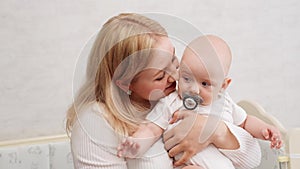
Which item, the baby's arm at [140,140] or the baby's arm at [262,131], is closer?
the baby's arm at [140,140]

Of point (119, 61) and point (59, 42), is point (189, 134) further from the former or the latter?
point (59, 42)

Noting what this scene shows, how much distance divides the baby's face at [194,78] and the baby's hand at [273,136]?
168 mm

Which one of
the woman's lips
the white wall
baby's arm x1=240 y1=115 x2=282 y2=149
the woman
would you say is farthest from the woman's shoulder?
the white wall

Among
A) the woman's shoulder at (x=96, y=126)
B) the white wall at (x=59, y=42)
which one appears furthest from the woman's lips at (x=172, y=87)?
the white wall at (x=59, y=42)

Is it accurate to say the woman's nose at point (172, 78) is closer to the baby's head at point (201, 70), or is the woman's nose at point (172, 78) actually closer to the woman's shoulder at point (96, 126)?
the baby's head at point (201, 70)

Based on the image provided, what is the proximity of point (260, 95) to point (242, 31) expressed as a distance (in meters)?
0.22

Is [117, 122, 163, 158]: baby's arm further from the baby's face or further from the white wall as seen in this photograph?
the white wall

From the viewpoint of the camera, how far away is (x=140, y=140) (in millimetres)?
694

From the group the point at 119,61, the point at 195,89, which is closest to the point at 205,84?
the point at 195,89

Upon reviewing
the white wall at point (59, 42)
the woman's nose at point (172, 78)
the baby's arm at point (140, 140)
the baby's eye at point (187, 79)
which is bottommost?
the white wall at point (59, 42)

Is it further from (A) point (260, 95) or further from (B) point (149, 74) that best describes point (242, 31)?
(B) point (149, 74)

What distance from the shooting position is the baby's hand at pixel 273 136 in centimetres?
82

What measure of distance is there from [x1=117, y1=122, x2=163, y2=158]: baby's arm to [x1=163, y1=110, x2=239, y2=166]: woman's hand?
0.7 inches

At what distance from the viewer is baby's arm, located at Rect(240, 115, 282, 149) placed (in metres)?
0.82
